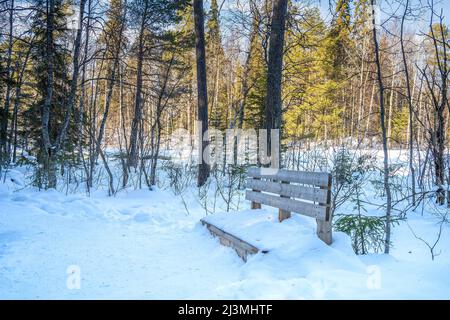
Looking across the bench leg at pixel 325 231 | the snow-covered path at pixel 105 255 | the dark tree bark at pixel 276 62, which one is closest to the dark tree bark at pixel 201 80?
the dark tree bark at pixel 276 62

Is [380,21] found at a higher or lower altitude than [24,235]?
higher

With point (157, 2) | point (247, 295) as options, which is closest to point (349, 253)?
point (247, 295)

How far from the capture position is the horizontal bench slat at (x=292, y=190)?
4246mm

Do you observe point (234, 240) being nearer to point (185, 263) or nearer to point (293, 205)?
point (185, 263)

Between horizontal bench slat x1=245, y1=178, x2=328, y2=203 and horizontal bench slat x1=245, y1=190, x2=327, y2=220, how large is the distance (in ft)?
0.29

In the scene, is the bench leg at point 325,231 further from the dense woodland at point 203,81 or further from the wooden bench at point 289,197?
the dense woodland at point 203,81

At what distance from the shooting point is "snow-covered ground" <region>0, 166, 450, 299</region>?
3.12 meters

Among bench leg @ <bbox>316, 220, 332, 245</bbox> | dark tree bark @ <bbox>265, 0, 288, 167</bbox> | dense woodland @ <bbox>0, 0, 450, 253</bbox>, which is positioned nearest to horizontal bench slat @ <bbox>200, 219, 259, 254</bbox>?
bench leg @ <bbox>316, 220, 332, 245</bbox>

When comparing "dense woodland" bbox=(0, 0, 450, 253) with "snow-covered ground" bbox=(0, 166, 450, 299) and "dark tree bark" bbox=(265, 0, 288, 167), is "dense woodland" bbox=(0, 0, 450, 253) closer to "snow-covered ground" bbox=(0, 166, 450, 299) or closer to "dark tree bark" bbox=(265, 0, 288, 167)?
"dark tree bark" bbox=(265, 0, 288, 167)

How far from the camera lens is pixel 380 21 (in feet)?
17.3

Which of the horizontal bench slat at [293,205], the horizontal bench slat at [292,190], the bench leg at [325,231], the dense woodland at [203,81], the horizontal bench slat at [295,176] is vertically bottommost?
the bench leg at [325,231]

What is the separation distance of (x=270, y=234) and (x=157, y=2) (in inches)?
508

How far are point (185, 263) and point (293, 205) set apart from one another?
1710 millimetres
